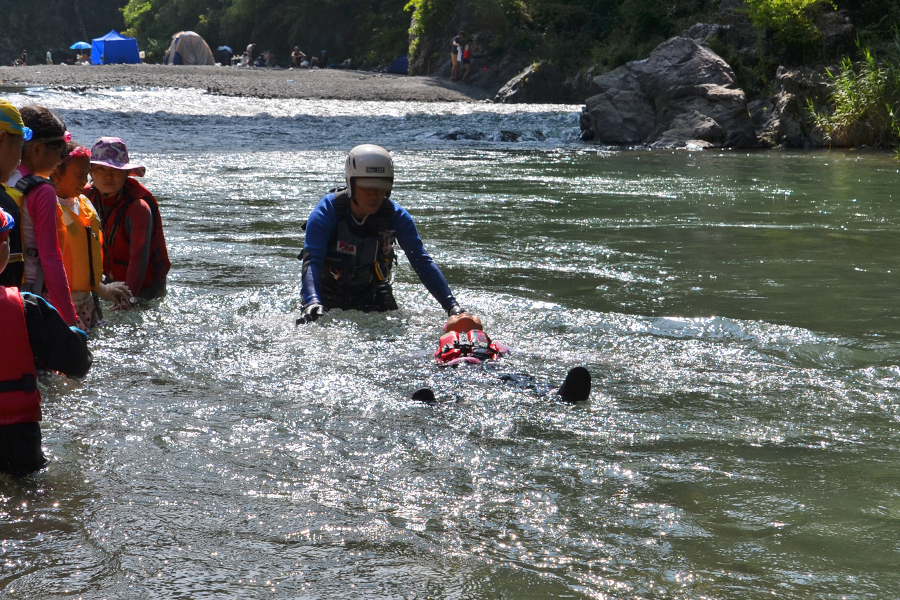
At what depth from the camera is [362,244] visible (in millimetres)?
6715

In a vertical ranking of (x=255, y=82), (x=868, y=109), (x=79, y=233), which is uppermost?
(x=255, y=82)

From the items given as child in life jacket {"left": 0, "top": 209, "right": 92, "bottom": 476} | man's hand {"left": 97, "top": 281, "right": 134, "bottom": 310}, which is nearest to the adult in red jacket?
man's hand {"left": 97, "top": 281, "right": 134, "bottom": 310}

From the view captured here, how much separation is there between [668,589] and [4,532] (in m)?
2.39

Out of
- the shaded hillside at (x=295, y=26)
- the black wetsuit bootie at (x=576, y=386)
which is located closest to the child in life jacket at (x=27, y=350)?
the black wetsuit bootie at (x=576, y=386)

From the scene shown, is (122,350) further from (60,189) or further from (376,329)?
(376,329)

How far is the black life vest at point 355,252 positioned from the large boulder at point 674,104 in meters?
17.3

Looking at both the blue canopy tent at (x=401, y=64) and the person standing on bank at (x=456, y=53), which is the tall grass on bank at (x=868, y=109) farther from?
the blue canopy tent at (x=401, y=64)

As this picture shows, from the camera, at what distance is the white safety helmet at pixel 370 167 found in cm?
628

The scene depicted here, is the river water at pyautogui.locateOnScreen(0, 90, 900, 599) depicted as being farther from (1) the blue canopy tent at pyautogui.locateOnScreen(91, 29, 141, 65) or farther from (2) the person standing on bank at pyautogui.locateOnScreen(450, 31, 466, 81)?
(1) the blue canopy tent at pyautogui.locateOnScreen(91, 29, 141, 65)

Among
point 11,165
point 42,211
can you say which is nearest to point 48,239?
point 42,211

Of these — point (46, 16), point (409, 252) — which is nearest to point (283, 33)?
point (46, 16)

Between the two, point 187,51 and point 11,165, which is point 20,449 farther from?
point 187,51

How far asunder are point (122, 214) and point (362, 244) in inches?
67.0

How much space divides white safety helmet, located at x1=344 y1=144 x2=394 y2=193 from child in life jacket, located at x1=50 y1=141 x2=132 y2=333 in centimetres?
171
